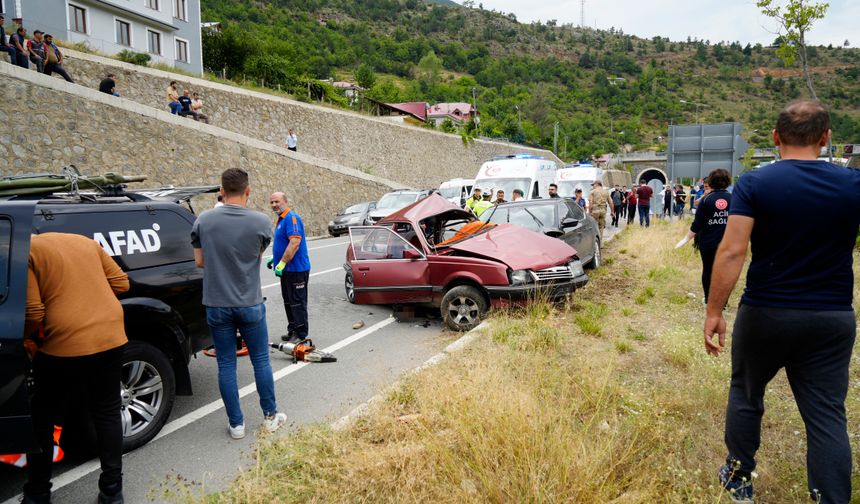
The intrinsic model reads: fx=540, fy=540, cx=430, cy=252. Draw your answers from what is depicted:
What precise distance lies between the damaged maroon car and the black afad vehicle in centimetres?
328

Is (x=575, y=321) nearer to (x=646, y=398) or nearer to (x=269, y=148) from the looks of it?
(x=646, y=398)

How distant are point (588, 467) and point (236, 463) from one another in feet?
8.18

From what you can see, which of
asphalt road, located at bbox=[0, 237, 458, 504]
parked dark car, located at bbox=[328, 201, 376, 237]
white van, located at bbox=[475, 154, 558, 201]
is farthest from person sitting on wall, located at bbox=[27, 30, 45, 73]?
white van, located at bbox=[475, 154, 558, 201]

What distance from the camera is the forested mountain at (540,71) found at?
100 meters

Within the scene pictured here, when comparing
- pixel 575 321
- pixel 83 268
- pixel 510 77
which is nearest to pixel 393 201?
pixel 575 321

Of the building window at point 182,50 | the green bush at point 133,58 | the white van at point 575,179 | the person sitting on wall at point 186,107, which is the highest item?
the building window at point 182,50

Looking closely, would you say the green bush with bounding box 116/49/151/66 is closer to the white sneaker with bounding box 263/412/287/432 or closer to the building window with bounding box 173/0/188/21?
the building window with bounding box 173/0/188/21

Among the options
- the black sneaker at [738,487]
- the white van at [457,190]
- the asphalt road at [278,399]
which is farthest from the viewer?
the white van at [457,190]

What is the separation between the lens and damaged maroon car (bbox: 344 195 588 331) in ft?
23.7

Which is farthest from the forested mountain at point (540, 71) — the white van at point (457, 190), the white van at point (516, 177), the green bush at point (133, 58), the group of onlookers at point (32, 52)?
the white van at point (516, 177)

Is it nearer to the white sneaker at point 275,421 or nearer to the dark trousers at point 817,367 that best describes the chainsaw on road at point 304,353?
the white sneaker at point 275,421

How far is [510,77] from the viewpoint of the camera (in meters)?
146

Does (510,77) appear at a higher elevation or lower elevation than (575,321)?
higher

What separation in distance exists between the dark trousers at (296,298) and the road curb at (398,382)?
6.37 feet
